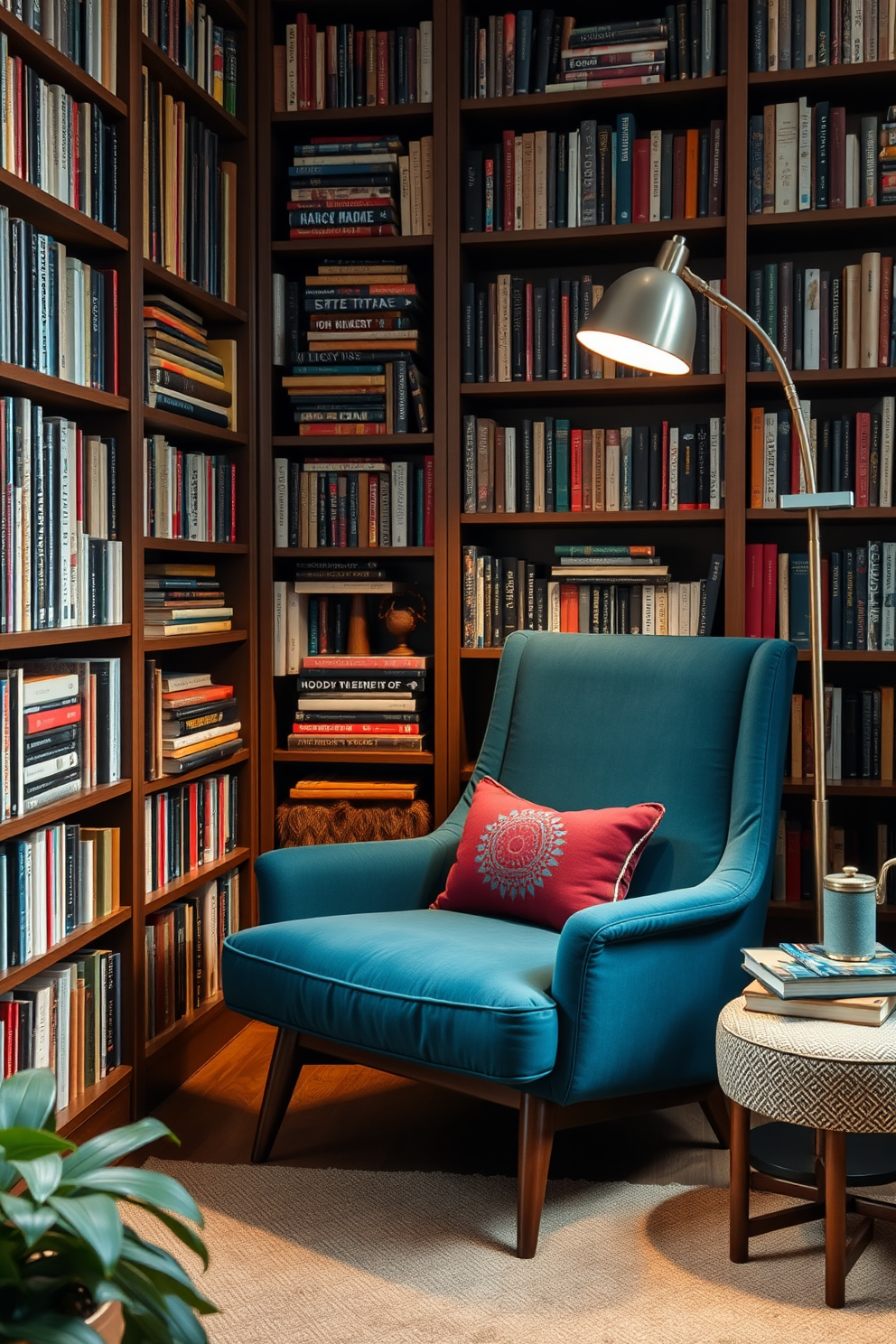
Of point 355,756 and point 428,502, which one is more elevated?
point 428,502

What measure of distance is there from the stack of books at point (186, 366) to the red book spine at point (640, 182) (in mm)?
1017

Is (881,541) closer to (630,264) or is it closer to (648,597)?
(648,597)

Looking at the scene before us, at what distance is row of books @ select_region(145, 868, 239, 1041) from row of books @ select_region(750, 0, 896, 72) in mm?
2281

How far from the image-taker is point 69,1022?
2.27 m

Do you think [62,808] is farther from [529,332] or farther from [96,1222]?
[529,332]

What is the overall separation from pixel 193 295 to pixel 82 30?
61cm

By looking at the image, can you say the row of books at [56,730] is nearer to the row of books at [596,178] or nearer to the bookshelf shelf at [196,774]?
the bookshelf shelf at [196,774]

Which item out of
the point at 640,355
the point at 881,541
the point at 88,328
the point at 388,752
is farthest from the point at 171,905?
the point at 881,541

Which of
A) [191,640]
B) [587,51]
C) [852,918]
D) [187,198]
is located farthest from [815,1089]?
[587,51]

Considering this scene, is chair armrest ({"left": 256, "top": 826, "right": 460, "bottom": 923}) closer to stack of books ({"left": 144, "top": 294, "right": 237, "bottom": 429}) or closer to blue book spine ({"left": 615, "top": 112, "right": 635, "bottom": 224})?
stack of books ({"left": 144, "top": 294, "right": 237, "bottom": 429})

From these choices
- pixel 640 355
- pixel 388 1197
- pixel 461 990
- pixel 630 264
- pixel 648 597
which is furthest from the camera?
pixel 630 264

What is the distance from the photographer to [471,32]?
307 centimetres

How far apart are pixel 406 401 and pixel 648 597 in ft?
2.51

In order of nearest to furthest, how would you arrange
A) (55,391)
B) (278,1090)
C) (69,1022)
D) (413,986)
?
1. (413,986)
2. (55,391)
3. (69,1022)
4. (278,1090)
